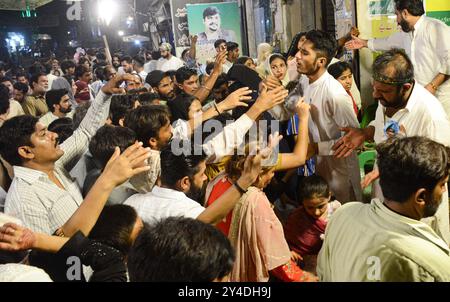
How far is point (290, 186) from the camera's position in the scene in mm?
4484

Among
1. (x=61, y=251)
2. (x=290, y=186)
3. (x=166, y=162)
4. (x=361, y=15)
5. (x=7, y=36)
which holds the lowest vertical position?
(x=290, y=186)

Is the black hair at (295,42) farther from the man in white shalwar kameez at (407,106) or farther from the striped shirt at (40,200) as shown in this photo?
the striped shirt at (40,200)

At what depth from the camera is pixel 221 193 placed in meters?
2.71

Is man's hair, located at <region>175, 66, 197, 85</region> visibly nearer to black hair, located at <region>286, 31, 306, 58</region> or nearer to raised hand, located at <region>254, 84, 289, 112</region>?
black hair, located at <region>286, 31, 306, 58</region>

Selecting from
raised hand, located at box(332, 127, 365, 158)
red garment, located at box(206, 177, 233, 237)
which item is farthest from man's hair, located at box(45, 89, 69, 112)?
raised hand, located at box(332, 127, 365, 158)

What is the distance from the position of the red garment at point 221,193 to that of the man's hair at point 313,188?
3.19 ft

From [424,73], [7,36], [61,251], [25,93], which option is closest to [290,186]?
[424,73]

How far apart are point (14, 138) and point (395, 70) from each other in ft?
7.91

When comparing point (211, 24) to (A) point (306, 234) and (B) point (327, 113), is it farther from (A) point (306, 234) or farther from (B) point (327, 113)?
(A) point (306, 234)

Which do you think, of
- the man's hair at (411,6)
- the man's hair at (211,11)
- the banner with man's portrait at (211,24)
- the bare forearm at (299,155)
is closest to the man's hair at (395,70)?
the bare forearm at (299,155)

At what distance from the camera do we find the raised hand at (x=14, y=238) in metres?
1.92

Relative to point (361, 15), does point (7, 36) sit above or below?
above

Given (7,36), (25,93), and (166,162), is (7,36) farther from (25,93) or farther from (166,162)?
(166,162)

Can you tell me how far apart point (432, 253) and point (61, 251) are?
5.07 ft
